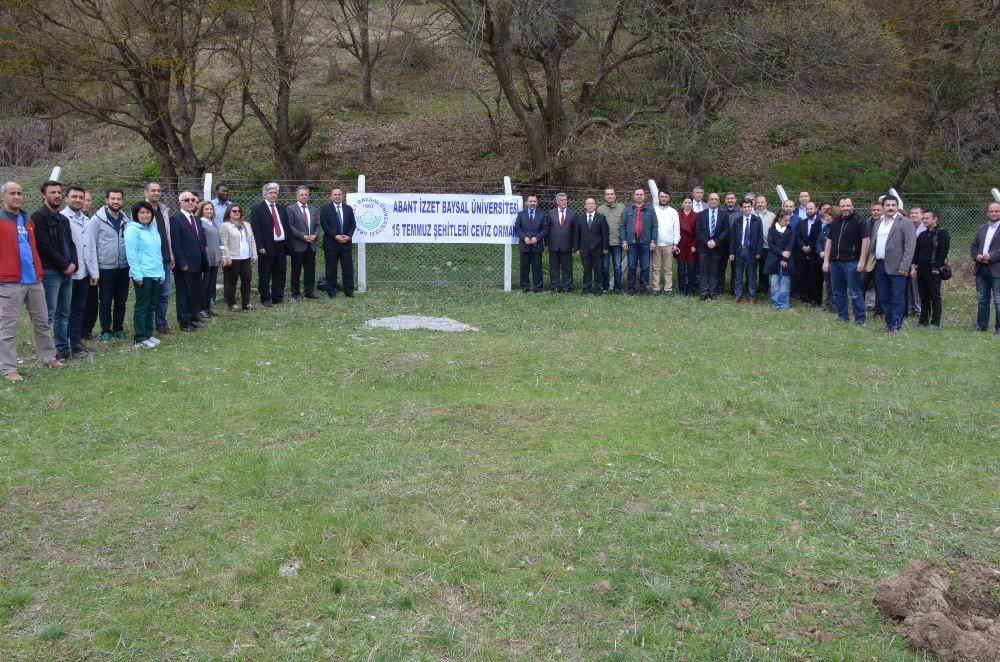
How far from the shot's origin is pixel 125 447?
652 cm

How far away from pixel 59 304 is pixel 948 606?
9009 millimetres

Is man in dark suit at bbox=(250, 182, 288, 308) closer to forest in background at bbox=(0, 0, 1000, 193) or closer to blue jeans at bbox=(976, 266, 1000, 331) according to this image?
forest in background at bbox=(0, 0, 1000, 193)

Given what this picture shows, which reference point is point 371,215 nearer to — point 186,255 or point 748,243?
point 186,255

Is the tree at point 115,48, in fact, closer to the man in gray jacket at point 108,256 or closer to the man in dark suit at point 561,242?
the man in gray jacket at point 108,256

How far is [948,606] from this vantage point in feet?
13.8

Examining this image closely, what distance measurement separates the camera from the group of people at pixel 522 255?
9094 mm

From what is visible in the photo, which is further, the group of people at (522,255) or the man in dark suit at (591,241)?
the man in dark suit at (591,241)

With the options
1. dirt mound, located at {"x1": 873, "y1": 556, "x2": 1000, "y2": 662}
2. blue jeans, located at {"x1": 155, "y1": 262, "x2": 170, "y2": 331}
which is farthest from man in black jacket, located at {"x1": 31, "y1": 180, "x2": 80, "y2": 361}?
dirt mound, located at {"x1": 873, "y1": 556, "x2": 1000, "y2": 662}

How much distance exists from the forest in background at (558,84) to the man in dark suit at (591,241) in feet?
12.9

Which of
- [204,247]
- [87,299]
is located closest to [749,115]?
[204,247]

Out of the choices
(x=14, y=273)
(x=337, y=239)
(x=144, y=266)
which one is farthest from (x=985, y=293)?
(x=14, y=273)

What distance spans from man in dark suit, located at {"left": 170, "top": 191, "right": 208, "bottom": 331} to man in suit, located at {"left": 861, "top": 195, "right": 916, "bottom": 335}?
30.6 ft

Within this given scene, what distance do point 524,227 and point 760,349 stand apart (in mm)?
Result: 5755

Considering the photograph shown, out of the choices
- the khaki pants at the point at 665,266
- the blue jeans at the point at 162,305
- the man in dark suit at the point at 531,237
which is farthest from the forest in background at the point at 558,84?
the blue jeans at the point at 162,305
